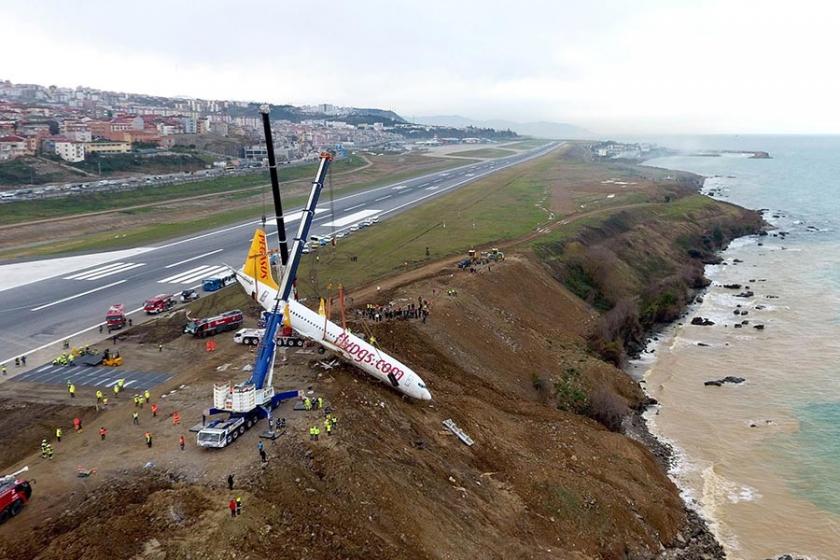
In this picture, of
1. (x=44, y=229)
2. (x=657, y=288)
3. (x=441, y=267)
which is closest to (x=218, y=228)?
(x=44, y=229)

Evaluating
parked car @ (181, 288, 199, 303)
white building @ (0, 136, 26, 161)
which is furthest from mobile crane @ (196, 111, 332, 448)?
white building @ (0, 136, 26, 161)

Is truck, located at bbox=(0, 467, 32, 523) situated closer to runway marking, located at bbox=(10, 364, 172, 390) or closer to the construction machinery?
the construction machinery

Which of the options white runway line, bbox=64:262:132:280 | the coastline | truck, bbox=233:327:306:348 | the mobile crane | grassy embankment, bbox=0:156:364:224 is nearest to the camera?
the mobile crane

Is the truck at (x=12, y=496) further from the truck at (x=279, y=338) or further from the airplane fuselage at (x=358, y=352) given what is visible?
the truck at (x=279, y=338)

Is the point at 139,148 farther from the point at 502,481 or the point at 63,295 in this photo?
the point at 502,481

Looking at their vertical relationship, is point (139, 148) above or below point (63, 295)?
above

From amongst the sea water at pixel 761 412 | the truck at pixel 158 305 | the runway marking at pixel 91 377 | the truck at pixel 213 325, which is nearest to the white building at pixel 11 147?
the truck at pixel 158 305

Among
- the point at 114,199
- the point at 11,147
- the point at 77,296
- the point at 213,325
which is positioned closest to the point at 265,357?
the point at 213,325
